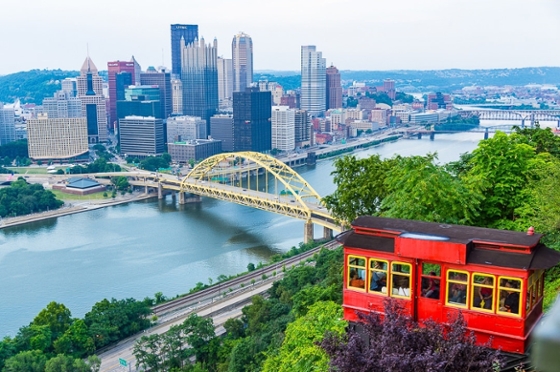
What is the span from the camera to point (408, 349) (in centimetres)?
363

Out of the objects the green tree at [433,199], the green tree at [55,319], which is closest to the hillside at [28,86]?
the green tree at [55,319]

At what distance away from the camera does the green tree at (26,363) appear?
34.0 feet

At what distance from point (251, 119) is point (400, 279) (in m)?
40.1

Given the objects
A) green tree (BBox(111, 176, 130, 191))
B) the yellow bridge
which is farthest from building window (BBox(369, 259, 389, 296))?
green tree (BBox(111, 176, 130, 191))

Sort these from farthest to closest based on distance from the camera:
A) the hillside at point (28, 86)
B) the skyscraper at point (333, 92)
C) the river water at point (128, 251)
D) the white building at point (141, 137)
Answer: the hillside at point (28, 86), the skyscraper at point (333, 92), the white building at point (141, 137), the river water at point (128, 251)

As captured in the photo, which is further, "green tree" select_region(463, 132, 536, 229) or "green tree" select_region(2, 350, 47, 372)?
"green tree" select_region(2, 350, 47, 372)

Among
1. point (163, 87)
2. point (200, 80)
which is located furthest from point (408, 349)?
point (163, 87)

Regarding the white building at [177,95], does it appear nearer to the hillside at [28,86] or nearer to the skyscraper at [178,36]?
the skyscraper at [178,36]

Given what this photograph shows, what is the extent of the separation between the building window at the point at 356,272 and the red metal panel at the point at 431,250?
345 millimetres

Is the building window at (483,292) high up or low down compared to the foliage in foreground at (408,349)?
up

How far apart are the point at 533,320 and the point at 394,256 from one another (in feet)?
3.32

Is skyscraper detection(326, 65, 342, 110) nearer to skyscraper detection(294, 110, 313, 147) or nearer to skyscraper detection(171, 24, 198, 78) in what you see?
skyscraper detection(171, 24, 198, 78)

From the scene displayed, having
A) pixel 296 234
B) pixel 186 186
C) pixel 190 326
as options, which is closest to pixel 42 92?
pixel 186 186

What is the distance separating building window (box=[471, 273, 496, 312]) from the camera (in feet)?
13.8
